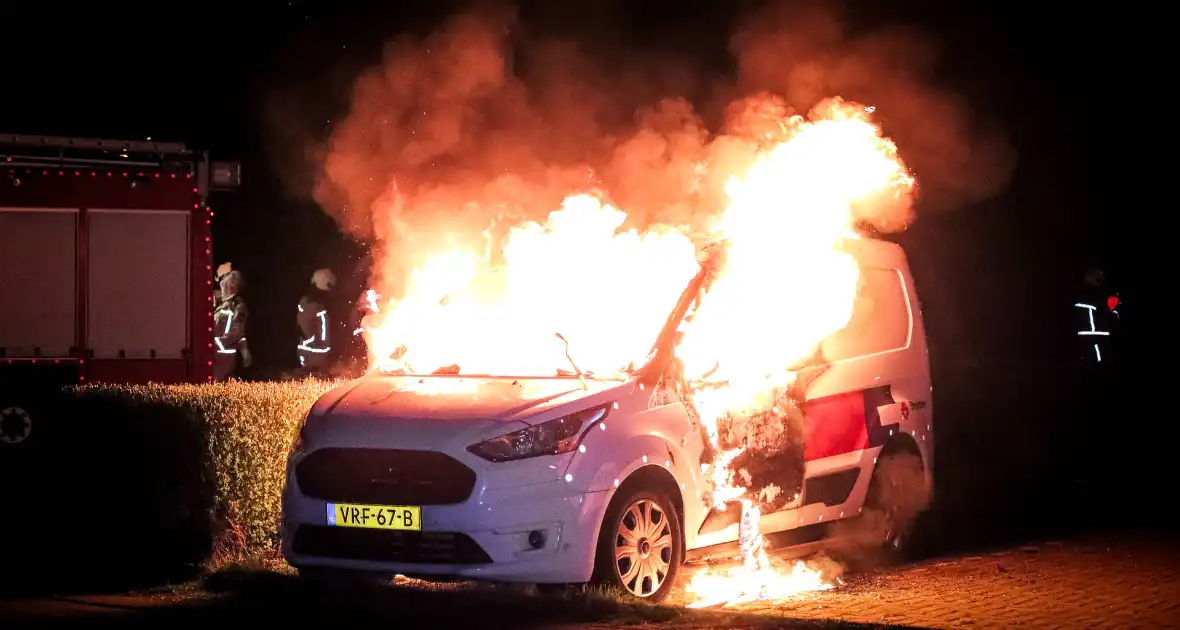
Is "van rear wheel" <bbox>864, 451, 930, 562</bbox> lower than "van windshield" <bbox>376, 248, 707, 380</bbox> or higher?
lower

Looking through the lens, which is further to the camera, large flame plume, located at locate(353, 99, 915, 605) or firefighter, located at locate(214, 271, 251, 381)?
firefighter, located at locate(214, 271, 251, 381)

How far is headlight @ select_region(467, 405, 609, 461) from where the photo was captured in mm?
7422

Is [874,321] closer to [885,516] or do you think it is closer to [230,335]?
[885,516]

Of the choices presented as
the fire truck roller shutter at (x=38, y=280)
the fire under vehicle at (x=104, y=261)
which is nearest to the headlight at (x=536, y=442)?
the fire under vehicle at (x=104, y=261)

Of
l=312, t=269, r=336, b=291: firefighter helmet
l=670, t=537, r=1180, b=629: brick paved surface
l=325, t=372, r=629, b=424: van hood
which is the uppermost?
l=312, t=269, r=336, b=291: firefighter helmet

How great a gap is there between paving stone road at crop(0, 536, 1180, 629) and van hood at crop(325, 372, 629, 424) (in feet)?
3.38

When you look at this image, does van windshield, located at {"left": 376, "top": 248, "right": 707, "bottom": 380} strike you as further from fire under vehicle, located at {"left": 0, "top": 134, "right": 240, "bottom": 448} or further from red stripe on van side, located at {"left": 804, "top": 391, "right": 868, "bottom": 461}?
fire under vehicle, located at {"left": 0, "top": 134, "right": 240, "bottom": 448}

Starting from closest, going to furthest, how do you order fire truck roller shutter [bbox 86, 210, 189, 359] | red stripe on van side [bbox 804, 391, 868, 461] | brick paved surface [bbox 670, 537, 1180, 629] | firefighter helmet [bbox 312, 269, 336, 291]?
brick paved surface [bbox 670, 537, 1180, 629] → red stripe on van side [bbox 804, 391, 868, 461] → fire truck roller shutter [bbox 86, 210, 189, 359] → firefighter helmet [bbox 312, 269, 336, 291]

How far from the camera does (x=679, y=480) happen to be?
8.14 m

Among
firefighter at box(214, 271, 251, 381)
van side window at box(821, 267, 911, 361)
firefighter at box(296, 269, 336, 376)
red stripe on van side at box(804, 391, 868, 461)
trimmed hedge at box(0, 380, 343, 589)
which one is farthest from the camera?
firefighter at box(296, 269, 336, 376)

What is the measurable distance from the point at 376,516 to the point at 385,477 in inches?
8.1

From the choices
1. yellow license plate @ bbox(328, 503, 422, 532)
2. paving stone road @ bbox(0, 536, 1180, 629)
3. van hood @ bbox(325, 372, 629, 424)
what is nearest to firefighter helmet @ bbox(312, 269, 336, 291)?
van hood @ bbox(325, 372, 629, 424)

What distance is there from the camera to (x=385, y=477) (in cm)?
757

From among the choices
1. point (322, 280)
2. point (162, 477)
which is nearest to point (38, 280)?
point (322, 280)
